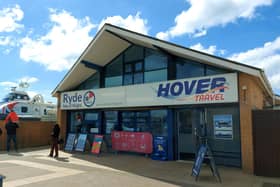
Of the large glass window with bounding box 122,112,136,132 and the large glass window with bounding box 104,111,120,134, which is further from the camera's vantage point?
the large glass window with bounding box 104,111,120,134

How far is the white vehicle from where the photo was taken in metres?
18.6

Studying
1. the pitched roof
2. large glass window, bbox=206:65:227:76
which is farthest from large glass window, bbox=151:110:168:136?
the pitched roof

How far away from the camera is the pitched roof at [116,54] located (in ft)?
31.7

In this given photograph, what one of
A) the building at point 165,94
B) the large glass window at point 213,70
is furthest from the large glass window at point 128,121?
the large glass window at point 213,70

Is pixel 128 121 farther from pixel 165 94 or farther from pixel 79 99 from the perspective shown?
pixel 79 99

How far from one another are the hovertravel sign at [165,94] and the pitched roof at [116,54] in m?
0.60

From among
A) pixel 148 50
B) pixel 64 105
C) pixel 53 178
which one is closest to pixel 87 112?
pixel 64 105

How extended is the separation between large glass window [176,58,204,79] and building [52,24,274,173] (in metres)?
0.04

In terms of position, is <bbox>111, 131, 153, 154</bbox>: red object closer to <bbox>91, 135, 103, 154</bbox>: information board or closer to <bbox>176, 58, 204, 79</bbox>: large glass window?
<bbox>91, 135, 103, 154</bbox>: information board

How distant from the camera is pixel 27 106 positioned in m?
19.4

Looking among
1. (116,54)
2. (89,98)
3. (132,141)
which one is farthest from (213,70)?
(89,98)

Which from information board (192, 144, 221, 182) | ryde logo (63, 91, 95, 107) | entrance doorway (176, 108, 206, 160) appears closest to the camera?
information board (192, 144, 221, 182)

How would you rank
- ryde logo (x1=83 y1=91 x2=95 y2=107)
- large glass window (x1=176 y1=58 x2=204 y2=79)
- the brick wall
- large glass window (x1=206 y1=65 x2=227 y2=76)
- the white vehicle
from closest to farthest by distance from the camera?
the brick wall, large glass window (x1=206 y1=65 x2=227 y2=76), large glass window (x1=176 y1=58 x2=204 y2=79), ryde logo (x1=83 y1=91 x2=95 y2=107), the white vehicle

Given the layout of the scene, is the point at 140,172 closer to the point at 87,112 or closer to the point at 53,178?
the point at 53,178
